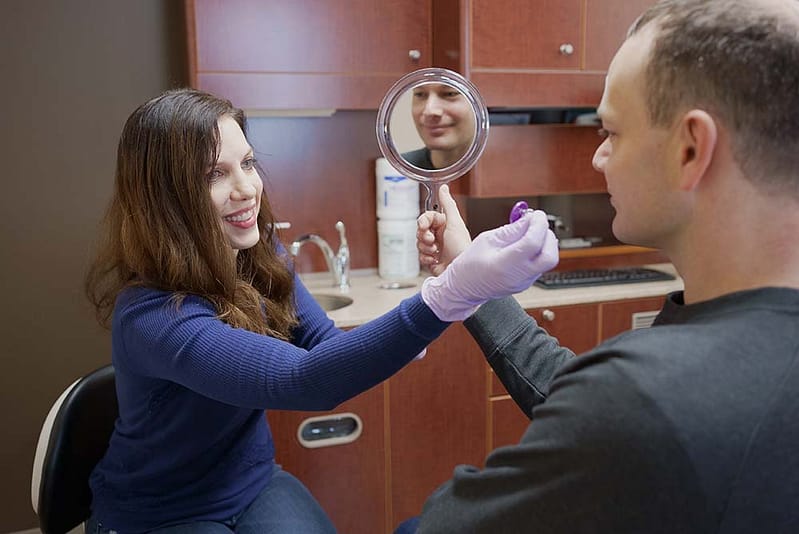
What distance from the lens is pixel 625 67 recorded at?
80cm

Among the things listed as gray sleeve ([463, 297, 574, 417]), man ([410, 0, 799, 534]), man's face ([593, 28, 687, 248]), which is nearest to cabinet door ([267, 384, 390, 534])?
gray sleeve ([463, 297, 574, 417])

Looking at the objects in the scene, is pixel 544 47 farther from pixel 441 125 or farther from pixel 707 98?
pixel 707 98

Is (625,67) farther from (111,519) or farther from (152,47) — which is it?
(152,47)

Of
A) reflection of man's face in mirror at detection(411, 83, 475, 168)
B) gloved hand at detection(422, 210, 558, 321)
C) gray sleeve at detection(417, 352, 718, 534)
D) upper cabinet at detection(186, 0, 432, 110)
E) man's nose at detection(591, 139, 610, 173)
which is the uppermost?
upper cabinet at detection(186, 0, 432, 110)

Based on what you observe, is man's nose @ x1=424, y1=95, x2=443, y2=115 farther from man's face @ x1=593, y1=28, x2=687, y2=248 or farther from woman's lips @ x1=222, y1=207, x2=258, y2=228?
man's face @ x1=593, y1=28, x2=687, y2=248

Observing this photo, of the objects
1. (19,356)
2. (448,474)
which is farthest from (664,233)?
(19,356)

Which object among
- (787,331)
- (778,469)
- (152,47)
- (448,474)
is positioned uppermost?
(152,47)

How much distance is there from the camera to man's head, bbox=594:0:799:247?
2.30ft

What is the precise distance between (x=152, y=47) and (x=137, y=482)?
1.46m

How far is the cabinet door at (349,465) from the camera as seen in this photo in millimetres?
2004

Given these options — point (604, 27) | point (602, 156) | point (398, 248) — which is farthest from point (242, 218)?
point (604, 27)

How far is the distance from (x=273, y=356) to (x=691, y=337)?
662 millimetres

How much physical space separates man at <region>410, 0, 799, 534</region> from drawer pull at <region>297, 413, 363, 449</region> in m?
1.25

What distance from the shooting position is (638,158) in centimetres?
79
